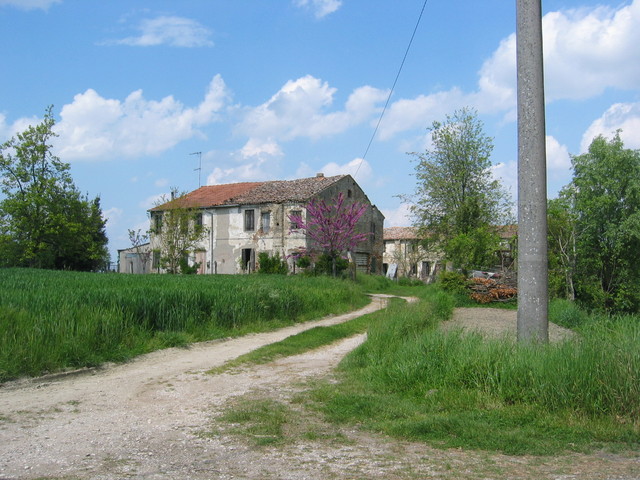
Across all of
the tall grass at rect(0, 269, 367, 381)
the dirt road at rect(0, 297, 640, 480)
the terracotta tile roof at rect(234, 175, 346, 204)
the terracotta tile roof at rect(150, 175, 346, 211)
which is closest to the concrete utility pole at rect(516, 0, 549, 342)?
the dirt road at rect(0, 297, 640, 480)

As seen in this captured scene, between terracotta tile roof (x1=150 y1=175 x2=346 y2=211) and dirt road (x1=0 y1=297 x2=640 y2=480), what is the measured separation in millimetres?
31095

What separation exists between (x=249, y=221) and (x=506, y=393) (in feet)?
118

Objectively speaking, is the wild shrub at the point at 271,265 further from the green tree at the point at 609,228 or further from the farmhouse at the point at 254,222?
the green tree at the point at 609,228

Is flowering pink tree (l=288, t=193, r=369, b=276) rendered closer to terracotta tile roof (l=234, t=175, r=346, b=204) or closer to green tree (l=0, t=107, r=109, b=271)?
terracotta tile roof (l=234, t=175, r=346, b=204)

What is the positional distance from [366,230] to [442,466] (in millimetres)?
41270

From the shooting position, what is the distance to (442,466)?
15.2 ft

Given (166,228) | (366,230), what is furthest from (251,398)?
(366,230)

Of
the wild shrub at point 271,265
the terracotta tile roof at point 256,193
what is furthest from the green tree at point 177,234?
the wild shrub at point 271,265

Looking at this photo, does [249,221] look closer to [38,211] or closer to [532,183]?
[38,211]

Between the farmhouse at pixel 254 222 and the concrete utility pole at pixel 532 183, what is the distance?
29760mm

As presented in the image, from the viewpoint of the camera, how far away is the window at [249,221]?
41.1m

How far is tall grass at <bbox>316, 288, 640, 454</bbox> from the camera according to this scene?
5.39 meters

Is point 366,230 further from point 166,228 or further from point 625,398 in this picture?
point 625,398

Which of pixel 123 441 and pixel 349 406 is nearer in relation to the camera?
pixel 123 441
